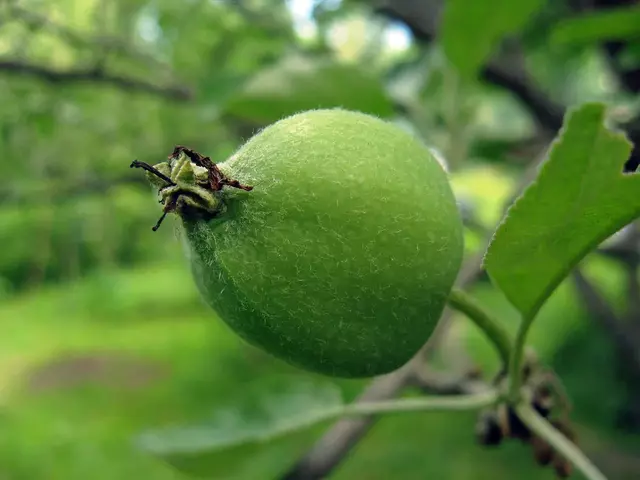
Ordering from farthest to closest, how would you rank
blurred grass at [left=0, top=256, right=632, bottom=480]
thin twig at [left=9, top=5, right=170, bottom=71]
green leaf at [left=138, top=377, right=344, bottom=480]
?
blurred grass at [left=0, top=256, right=632, bottom=480]
thin twig at [left=9, top=5, right=170, bottom=71]
green leaf at [left=138, top=377, right=344, bottom=480]

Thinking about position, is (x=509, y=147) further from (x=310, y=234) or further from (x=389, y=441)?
(x=389, y=441)

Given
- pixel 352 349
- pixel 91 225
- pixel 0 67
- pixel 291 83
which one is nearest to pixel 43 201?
pixel 0 67

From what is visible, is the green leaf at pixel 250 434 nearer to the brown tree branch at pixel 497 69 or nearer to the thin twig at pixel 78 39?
the brown tree branch at pixel 497 69

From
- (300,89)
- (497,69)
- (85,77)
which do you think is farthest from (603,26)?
(85,77)

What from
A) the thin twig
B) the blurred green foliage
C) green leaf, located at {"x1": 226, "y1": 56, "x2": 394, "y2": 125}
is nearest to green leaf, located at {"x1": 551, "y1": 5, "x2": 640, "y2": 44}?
the blurred green foliage

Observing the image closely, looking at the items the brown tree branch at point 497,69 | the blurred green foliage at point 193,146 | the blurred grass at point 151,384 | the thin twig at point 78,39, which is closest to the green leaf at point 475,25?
the blurred green foliage at point 193,146

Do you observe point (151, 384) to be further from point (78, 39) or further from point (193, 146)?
point (78, 39)

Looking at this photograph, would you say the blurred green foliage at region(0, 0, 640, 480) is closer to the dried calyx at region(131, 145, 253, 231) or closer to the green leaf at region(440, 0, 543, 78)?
the green leaf at region(440, 0, 543, 78)
